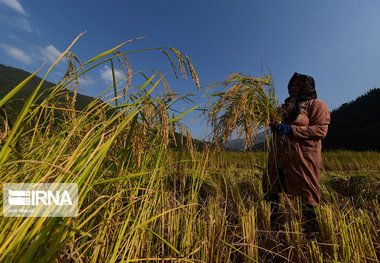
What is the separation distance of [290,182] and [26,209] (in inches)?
82.1

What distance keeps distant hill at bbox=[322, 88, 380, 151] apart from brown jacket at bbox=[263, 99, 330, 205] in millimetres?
24606

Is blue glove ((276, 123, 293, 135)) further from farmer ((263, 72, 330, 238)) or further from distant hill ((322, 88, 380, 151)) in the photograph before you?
distant hill ((322, 88, 380, 151))

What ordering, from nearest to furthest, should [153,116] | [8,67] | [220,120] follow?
[153,116] → [220,120] → [8,67]

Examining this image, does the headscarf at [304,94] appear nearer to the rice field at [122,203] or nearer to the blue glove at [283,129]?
the blue glove at [283,129]

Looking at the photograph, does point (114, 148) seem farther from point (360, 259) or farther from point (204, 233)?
point (360, 259)

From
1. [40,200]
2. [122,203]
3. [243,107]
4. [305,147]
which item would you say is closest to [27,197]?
[40,200]

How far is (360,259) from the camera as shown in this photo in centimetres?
83

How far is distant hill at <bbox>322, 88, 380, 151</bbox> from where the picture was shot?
21730mm


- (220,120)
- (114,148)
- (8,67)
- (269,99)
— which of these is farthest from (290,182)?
(8,67)

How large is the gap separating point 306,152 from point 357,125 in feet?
136

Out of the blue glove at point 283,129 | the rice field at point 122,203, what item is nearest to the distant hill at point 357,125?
the blue glove at point 283,129

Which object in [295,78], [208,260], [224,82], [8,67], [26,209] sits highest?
[8,67]

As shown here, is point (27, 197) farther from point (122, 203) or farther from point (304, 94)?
point (304, 94)

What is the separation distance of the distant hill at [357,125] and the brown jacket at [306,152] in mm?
24606
